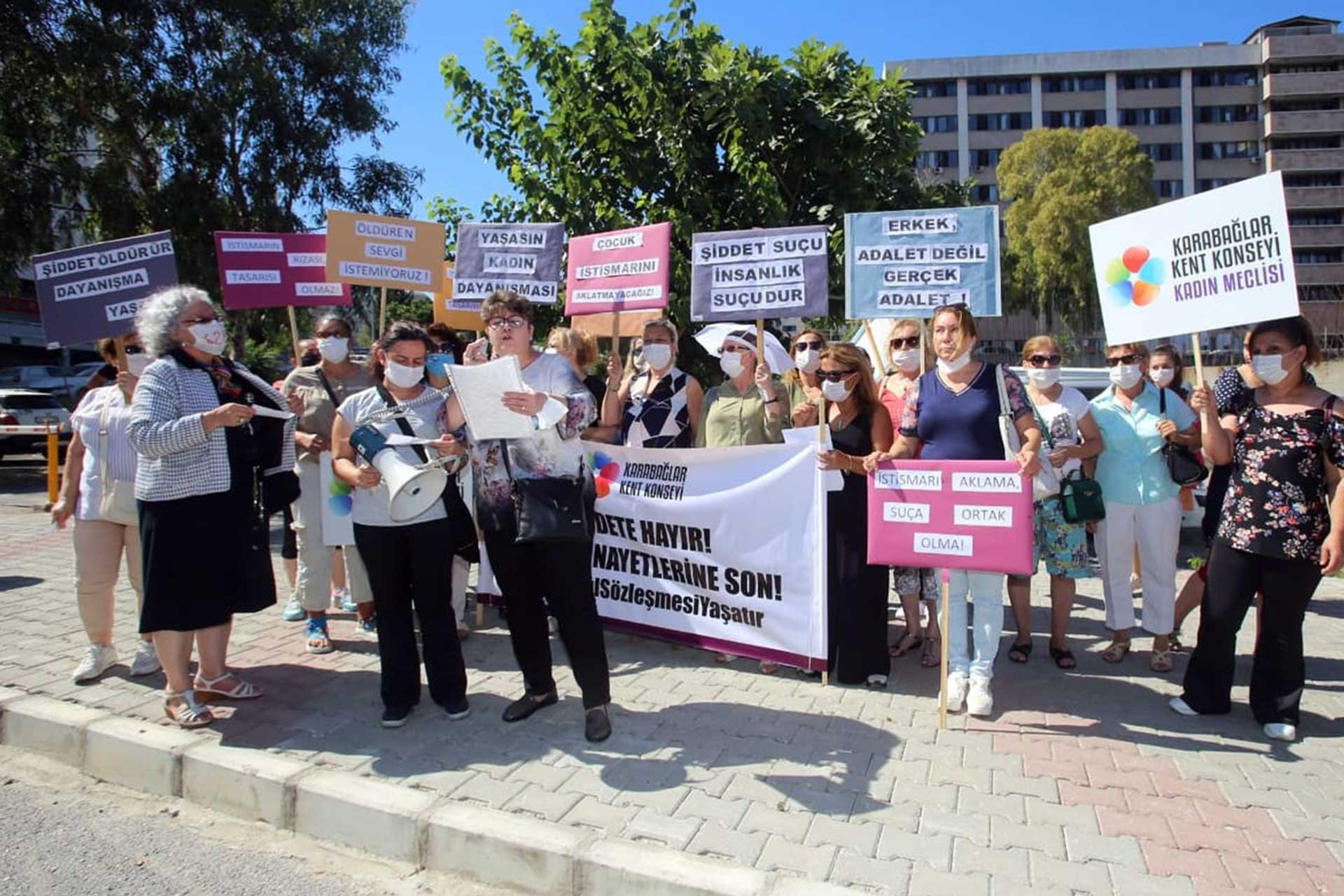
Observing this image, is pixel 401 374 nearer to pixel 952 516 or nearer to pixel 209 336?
pixel 209 336

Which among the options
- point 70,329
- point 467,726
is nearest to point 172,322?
point 70,329

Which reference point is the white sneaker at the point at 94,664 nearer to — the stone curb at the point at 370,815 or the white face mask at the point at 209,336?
the stone curb at the point at 370,815

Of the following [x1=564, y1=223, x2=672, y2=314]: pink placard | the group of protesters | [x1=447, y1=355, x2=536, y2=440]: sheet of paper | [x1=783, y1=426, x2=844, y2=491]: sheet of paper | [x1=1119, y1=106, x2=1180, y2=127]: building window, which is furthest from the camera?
[x1=1119, y1=106, x2=1180, y2=127]: building window

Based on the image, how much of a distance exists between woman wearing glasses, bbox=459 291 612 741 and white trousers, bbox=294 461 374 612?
1.69 metres

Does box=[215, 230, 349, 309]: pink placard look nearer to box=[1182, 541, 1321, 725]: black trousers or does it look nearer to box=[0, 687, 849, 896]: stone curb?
box=[0, 687, 849, 896]: stone curb

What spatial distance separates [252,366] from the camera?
797 inches

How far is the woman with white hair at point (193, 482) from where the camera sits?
159 inches

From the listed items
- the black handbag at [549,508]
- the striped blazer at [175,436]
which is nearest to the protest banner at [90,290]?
the striped blazer at [175,436]

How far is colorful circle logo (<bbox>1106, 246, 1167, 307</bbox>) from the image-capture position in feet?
14.7

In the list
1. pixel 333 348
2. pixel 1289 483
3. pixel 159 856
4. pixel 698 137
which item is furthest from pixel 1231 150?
pixel 159 856

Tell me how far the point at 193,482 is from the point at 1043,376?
15.7 ft

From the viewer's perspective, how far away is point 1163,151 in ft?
232

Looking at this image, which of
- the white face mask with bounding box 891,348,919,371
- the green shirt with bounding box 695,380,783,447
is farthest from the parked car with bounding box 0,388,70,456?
the white face mask with bounding box 891,348,919,371

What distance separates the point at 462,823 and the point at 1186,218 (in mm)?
4417
